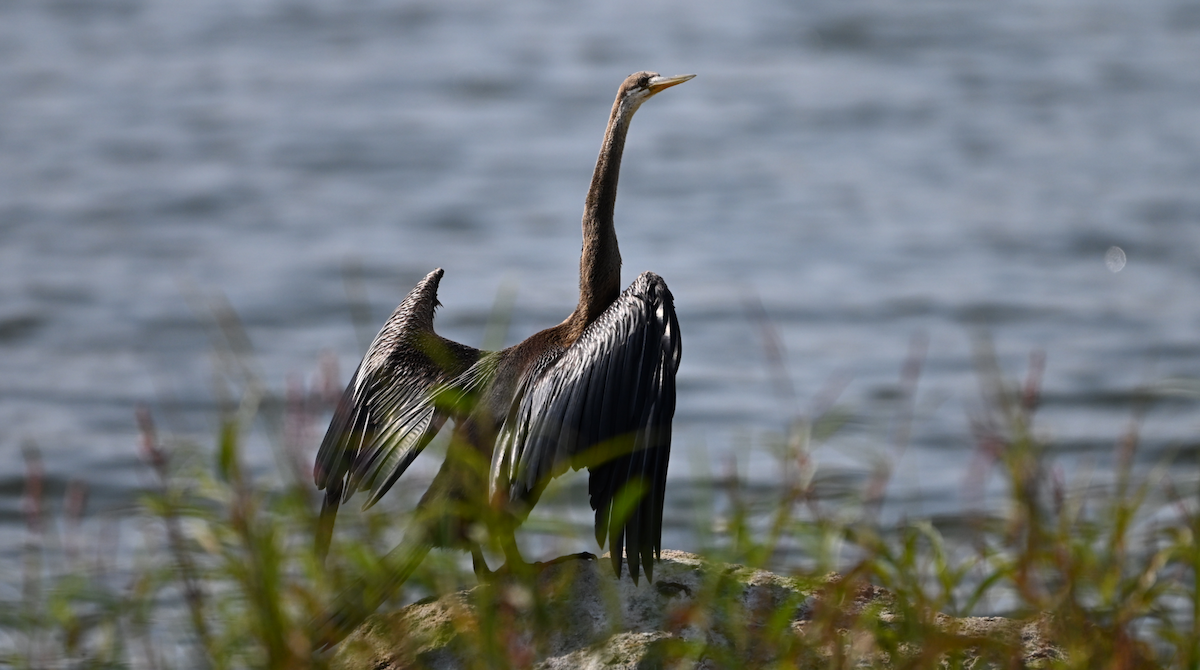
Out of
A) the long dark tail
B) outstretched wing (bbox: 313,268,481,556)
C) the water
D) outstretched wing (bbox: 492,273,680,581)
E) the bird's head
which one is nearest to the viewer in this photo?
the long dark tail

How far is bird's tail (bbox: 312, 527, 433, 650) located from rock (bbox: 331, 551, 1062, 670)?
8cm

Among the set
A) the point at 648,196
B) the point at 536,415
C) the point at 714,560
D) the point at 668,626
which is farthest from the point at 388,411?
the point at 648,196

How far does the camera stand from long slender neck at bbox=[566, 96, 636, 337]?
4953 mm

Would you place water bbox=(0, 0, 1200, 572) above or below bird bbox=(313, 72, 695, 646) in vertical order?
below

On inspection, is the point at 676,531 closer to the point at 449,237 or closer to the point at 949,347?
the point at 949,347

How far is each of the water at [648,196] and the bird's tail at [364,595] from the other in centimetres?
150

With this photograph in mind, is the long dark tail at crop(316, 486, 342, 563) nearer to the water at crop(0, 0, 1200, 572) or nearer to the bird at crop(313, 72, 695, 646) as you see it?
the bird at crop(313, 72, 695, 646)

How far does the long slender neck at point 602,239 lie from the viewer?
16.3 ft

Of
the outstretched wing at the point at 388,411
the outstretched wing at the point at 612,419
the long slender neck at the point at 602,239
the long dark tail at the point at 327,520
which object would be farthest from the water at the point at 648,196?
the long dark tail at the point at 327,520

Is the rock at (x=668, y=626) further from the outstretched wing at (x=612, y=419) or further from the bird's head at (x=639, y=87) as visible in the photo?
the bird's head at (x=639, y=87)

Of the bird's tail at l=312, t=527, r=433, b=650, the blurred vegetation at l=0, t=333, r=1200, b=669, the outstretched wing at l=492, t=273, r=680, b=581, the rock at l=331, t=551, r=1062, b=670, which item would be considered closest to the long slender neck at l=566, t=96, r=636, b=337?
the outstretched wing at l=492, t=273, r=680, b=581

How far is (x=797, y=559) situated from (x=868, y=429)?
2.44 ft

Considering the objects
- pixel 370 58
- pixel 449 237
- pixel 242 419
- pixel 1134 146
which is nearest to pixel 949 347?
pixel 449 237

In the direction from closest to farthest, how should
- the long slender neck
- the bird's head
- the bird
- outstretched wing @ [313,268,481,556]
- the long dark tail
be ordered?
the long dark tail → the bird → outstretched wing @ [313,268,481,556] → the long slender neck → the bird's head
